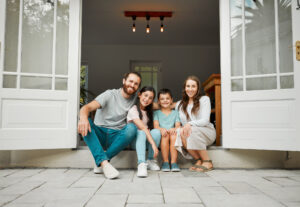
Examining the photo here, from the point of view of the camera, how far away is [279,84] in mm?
2150

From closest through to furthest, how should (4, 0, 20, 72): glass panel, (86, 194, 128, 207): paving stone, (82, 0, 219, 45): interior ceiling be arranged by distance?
(86, 194, 128, 207): paving stone
(4, 0, 20, 72): glass panel
(82, 0, 219, 45): interior ceiling

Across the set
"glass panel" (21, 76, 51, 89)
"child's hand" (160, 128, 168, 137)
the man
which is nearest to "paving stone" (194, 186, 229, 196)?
"child's hand" (160, 128, 168, 137)

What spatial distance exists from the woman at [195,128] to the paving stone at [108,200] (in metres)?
0.90

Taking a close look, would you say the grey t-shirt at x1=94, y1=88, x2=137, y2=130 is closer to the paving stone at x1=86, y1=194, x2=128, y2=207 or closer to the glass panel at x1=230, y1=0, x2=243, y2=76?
the paving stone at x1=86, y1=194, x2=128, y2=207

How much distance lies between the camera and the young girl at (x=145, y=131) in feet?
6.66

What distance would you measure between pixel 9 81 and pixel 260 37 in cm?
224

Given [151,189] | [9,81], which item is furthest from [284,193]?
[9,81]

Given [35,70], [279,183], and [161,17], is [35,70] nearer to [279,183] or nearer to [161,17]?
[279,183]

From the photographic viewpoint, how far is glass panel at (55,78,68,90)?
2.28 metres

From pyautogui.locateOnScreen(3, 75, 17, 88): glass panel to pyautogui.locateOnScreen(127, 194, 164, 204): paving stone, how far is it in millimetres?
1504

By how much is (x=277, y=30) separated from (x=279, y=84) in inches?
18.5

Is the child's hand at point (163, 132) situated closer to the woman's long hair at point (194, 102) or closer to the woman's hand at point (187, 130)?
the woman's hand at point (187, 130)

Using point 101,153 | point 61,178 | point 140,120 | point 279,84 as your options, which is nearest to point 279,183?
point 279,84

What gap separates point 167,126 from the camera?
7.58ft
